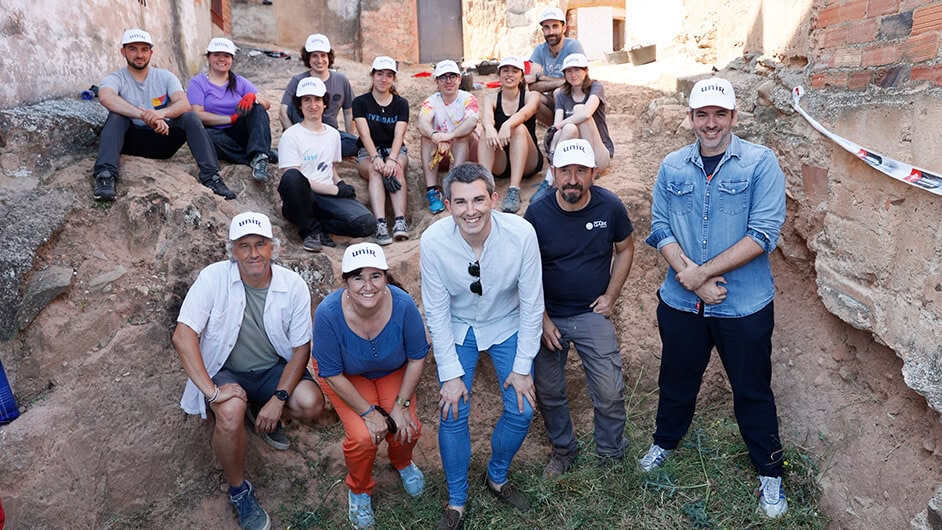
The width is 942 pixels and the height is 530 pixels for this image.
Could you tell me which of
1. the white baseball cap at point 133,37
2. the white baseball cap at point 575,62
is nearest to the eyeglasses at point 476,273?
the white baseball cap at point 575,62

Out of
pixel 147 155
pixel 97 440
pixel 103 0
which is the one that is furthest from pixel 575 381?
pixel 103 0

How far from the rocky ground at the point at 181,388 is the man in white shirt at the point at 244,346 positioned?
1.23ft

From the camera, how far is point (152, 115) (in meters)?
4.79

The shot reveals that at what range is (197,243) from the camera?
14.7ft

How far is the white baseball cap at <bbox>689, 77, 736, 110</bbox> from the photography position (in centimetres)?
303

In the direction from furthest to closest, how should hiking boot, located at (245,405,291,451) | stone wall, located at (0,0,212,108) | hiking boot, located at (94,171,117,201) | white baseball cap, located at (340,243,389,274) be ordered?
stone wall, located at (0,0,212,108)
hiking boot, located at (94,171,117,201)
hiking boot, located at (245,405,291,451)
white baseball cap, located at (340,243,389,274)

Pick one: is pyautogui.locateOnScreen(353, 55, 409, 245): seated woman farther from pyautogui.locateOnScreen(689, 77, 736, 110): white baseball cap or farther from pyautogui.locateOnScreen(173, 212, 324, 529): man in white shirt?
pyautogui.locateOnScreen(689, 77, 736, 110): white baseball cap

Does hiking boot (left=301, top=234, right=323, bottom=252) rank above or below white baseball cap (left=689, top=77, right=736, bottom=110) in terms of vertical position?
below

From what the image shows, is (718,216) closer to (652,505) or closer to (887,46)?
(887,46)

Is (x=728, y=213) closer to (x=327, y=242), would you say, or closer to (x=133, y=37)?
(x=327, y=242)

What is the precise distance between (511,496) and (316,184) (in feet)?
9.60

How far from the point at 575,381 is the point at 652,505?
115 cm

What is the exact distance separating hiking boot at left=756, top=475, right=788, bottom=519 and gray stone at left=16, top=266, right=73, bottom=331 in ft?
13.4

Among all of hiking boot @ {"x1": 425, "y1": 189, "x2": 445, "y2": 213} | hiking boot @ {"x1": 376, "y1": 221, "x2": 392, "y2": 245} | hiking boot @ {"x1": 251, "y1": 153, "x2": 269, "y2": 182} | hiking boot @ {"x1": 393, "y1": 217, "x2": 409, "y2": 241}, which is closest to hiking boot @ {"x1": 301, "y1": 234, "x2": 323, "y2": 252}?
hiking boot @ {"x1": 376, "y1": 221, "x2": 392, "y2": 245}
